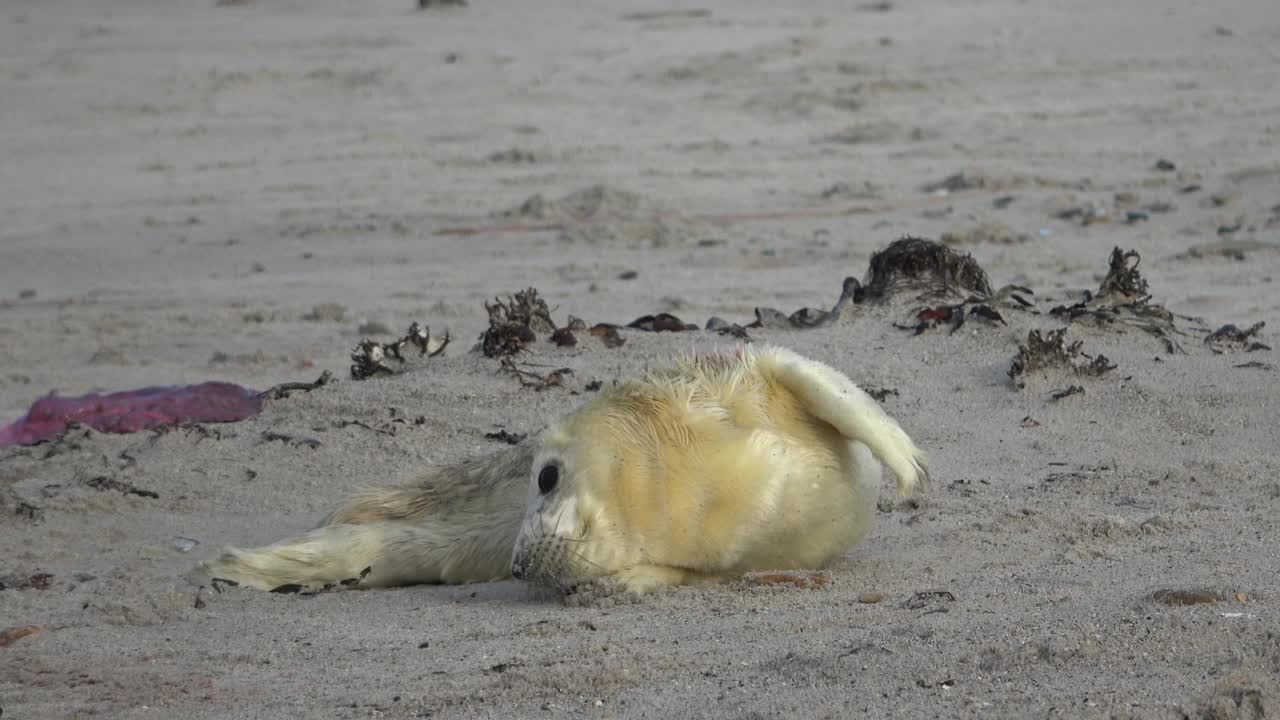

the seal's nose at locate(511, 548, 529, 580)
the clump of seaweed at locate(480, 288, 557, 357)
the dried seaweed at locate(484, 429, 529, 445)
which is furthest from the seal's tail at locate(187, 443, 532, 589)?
the clump of seaweed at locate(480, 288, 557, 357)

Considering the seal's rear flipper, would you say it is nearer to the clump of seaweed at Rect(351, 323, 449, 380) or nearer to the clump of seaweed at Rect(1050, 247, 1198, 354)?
the clump of seaweed at Rect(351, 323, 449, 380)

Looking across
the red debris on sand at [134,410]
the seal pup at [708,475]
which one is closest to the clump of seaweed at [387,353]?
the red debris on sand at [134,410]

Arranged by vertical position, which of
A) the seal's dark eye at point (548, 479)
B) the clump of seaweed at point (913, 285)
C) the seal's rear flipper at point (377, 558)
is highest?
the clump of seaweed at point (913, 285)

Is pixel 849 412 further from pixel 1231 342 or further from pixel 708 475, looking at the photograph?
pixel 1231 342

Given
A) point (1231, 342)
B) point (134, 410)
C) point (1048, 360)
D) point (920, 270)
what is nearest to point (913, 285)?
point (920, 270)

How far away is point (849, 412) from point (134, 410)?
3503 mm

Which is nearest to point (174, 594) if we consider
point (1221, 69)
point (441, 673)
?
point (441, 673)

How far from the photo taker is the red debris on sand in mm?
6031

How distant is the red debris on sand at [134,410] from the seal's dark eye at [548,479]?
98.6 inches

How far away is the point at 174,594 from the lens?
395cm

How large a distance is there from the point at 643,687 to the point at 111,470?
111 inches

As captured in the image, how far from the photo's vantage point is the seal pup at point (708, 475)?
357 centimetres

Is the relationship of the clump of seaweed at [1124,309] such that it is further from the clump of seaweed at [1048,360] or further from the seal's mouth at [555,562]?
the seal's mouth at [555,562]

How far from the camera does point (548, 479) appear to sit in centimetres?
362
